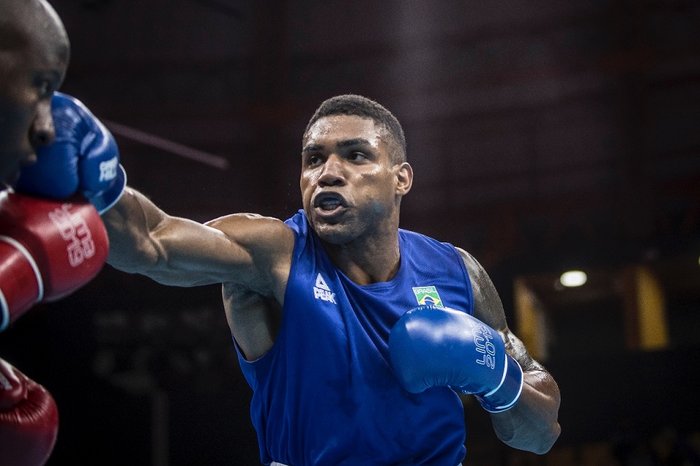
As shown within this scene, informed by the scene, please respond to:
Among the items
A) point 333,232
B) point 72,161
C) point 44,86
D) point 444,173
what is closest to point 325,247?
point 333,232

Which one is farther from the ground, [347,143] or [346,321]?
[347,143]

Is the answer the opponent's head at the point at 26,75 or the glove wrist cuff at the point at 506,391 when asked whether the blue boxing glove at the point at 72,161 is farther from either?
the glove wrist cuff at the point at 506,391

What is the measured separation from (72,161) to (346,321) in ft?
3.45

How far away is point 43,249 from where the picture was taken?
1767 millimetres

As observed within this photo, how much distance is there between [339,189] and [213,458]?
5.61 m

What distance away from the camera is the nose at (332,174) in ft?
9.22

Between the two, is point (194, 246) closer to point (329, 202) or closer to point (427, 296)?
point (329, 202)

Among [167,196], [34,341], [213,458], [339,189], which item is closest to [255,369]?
[339,189]

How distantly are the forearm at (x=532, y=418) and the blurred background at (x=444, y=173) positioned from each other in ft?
14.3

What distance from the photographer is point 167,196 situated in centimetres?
923

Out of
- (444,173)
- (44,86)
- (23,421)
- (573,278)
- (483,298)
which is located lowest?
(573,278)

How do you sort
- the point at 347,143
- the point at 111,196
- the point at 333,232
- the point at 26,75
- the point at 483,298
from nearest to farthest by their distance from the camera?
1. the point at 26,75
2. the point at 111,196
3. the point at 333,232
4. the point at 347,143
5. the point at 483,298

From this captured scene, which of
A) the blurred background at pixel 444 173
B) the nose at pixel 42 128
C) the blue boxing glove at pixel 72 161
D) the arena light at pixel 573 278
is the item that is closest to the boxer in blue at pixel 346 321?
the blue boxing glove at pixel 72 161

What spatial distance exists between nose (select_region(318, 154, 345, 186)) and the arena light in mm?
5966
